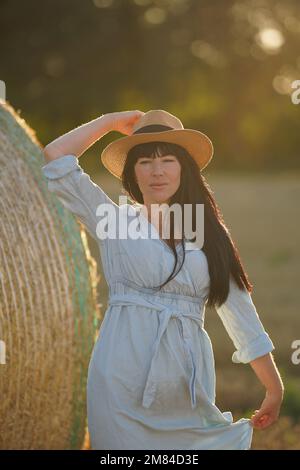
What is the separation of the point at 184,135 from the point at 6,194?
5.05 ft

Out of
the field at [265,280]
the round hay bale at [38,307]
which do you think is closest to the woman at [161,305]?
the round hay bale at [38,307]

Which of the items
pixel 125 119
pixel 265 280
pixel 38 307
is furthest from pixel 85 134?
pixel 265 280

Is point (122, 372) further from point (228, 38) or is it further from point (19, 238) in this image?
point (228, 38)

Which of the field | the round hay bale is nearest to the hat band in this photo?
the round hay bale

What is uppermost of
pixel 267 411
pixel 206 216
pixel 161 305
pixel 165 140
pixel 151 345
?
pixel 165 140

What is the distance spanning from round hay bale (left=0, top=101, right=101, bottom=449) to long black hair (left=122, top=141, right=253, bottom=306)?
3.85ft

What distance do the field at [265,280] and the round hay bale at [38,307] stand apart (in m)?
1.11

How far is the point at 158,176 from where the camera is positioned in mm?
3531

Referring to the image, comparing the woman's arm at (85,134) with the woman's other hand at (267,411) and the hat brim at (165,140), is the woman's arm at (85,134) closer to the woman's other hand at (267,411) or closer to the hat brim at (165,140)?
the hat brim at (165,140)

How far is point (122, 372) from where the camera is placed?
3289mm

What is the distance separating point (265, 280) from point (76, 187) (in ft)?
25.6

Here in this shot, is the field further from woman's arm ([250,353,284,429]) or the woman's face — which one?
the woman's face

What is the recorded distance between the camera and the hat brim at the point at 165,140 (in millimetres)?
3520

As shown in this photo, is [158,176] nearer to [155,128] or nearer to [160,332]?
[155,128]
